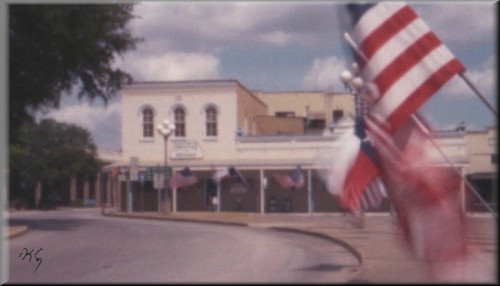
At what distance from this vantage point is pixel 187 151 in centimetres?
1756

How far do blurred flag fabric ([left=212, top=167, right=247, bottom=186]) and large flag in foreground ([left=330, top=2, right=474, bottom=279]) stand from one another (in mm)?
8630

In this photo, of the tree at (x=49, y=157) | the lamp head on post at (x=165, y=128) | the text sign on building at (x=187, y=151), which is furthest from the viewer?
the tree at (x=49, y=157)

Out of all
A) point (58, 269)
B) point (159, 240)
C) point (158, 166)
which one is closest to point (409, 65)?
point (58, 269)

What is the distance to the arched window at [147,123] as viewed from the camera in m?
15.0

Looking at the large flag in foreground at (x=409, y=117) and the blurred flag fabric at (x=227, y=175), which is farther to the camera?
the blurred flag fabric at (x=227, y=175)

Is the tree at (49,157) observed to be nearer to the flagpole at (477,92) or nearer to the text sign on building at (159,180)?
the text sign on building at (159,180)

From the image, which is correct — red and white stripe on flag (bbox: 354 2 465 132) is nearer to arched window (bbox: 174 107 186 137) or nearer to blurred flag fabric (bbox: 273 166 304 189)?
blurred flag fabric (bbox: 273 166 304 189)

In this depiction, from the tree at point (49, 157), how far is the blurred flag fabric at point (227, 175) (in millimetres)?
2654

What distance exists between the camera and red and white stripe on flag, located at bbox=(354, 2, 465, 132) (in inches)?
330

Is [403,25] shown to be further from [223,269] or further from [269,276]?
[223,269]

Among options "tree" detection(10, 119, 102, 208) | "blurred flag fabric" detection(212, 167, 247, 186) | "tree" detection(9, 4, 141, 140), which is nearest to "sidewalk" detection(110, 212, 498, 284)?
"blurred flag fabric" detection(212, 167, 247, 186)

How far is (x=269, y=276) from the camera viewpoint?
13.6 m

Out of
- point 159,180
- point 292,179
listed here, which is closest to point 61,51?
point 159,180

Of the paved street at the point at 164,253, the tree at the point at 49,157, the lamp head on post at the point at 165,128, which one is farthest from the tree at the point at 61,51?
the lamp head on post at the point at 165,128
